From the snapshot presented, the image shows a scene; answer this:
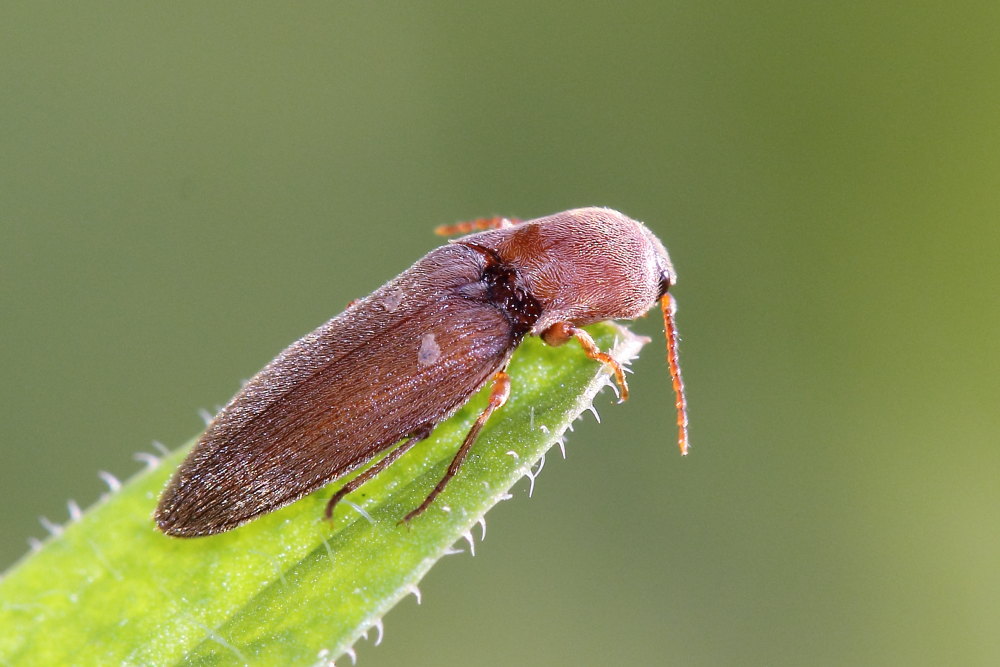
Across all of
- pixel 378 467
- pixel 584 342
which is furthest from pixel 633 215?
pixel 378 467

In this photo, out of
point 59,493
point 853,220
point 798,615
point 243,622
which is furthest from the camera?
point 853,220

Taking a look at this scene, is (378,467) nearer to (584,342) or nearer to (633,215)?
(584,342)

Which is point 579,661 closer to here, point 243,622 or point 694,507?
point 694,507

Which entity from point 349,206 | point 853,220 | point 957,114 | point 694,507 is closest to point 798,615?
point 694,507

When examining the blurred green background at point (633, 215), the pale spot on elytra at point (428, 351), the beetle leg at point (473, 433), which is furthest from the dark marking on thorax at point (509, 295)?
the blurred green background at point (633, 215)

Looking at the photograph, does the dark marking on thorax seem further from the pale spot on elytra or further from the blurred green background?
the blurred green background

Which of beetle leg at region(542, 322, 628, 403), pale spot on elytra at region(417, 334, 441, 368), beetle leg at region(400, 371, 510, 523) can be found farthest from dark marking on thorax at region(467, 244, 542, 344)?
pale spot on elytra at region(417, 334, 441, 368)
